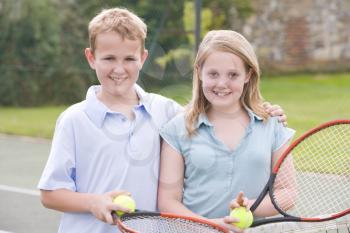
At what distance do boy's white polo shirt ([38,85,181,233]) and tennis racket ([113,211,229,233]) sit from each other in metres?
0.18

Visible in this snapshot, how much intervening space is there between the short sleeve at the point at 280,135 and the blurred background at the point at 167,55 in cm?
536

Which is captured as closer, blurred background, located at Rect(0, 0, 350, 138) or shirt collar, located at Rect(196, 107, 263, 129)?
shirt collar, located at Rect(196, 107, 263, 129)

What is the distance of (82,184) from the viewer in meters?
2.99

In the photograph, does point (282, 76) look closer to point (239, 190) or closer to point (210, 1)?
point (210, 1)

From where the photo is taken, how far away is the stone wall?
15.5 metres

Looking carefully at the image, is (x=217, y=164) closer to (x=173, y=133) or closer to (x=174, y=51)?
(x=173, y=133)

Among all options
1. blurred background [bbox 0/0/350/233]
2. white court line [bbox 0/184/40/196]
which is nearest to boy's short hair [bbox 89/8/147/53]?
white court line [bbox 0/184/40/196]

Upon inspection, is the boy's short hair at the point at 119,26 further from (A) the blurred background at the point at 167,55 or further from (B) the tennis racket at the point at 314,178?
(A) the blurred background at the point at 167,55

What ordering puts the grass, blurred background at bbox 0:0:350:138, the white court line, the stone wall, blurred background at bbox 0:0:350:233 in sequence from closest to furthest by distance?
the white court line, the grass, blurred background at bbox 0:0:350:233, blurred background at bbox 0:0:350:138, the stone wall

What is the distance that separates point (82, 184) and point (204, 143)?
46 cm

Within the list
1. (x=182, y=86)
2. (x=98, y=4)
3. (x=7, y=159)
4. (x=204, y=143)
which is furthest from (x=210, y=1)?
(x=204, y=143)

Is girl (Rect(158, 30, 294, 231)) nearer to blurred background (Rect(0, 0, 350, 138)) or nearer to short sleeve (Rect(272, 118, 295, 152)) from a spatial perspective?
short sleeve (Rect(272, 118, 295, 152))

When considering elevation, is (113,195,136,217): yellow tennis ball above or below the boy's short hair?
below

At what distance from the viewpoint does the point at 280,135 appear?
3059 millimetres
